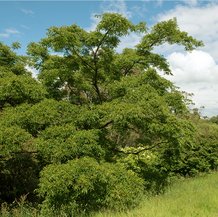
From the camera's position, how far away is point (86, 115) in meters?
9.97

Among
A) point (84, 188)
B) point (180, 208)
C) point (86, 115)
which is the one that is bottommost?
point (180, 208)

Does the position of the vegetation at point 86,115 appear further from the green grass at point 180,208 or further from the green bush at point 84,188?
the green grass at point 180,208

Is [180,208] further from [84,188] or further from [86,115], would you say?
[86,115]

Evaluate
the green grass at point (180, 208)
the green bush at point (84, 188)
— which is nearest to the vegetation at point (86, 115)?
the green bush at point (84, 188)

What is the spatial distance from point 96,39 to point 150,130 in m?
3.40

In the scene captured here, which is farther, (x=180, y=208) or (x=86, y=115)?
(x=86, y=115)

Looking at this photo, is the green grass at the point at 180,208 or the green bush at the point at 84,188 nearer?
the green grass at the point at 180,208

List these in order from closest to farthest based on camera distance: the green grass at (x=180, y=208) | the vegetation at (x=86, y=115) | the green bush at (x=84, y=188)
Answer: the green grass at (x=180, y=208) < the green bush at (x=84, y=188) < the vegetation at (x=86, y=115)

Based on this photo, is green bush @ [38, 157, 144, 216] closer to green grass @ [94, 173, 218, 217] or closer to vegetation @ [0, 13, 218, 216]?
vegetation @ [0, 13, 218, 216]

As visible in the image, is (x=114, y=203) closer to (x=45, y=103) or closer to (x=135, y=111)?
(x=135, y=111)

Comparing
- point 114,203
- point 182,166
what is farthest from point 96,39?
point 182,166

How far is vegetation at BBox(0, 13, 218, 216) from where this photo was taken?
8.71m

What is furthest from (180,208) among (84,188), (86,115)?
(86,115)

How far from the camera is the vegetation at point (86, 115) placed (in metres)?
8.71
